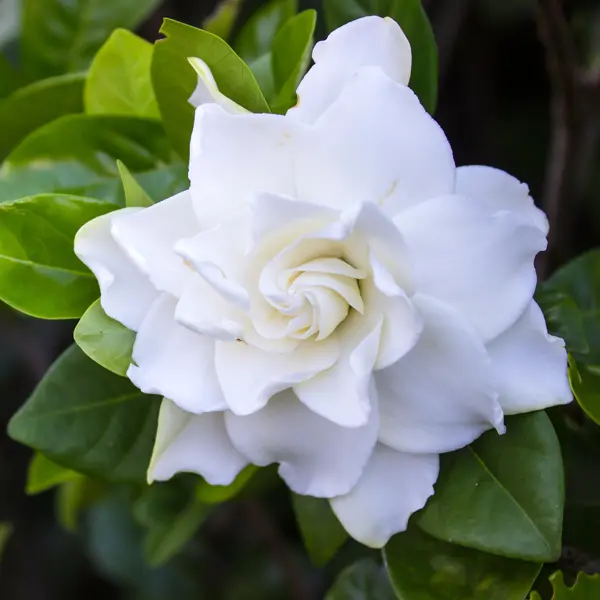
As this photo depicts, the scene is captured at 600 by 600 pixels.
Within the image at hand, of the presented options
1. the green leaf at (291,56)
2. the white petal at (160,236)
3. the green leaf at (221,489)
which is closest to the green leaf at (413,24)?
the green leaf at (291,56)

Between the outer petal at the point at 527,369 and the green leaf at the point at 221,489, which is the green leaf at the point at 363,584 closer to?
the green leaf at the point at 221,489

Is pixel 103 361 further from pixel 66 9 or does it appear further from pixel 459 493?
pixel 66 9

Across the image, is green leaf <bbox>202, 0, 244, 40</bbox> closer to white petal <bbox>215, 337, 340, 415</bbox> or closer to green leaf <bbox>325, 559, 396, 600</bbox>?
white petal <bbox>215, 337, 340, 415</bbox>

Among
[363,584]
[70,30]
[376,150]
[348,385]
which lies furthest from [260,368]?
[70,30]

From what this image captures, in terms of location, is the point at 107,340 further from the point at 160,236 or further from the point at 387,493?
the point at 387,493

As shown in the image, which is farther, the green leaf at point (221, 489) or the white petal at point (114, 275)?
the green leaf at point (221, 489)

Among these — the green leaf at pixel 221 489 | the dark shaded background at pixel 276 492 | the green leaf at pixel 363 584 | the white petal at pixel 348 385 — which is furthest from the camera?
the dark shaded background at pixel 276 492
